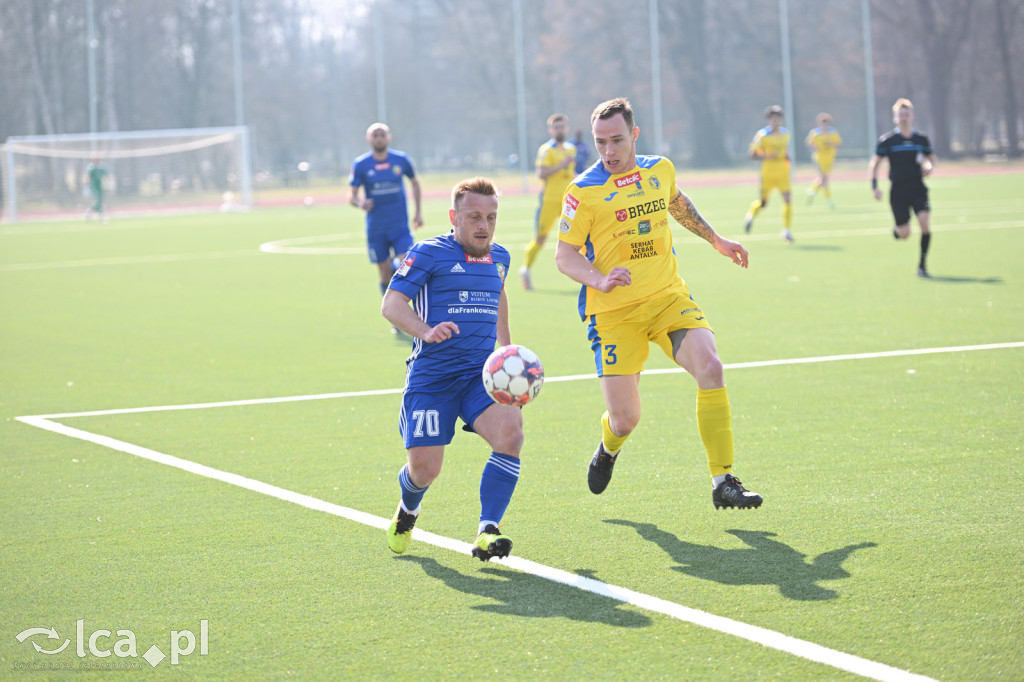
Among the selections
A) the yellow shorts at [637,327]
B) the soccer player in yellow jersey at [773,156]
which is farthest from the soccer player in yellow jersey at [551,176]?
the yellow shorts at [637,327]

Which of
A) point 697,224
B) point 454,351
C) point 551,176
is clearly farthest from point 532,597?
point 551,176

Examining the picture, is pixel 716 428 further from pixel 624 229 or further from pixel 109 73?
pixel 109 73

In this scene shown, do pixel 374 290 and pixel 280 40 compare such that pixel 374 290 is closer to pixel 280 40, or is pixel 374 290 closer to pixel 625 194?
pixel 625 194

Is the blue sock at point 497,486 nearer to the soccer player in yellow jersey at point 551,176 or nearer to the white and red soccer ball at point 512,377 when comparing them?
the white and red soccer ball at point 512,377

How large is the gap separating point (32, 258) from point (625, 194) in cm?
2309

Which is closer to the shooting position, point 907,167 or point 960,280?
point 960,280

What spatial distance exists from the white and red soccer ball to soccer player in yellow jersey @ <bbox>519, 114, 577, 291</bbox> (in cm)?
1181

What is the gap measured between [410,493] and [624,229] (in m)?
1.90

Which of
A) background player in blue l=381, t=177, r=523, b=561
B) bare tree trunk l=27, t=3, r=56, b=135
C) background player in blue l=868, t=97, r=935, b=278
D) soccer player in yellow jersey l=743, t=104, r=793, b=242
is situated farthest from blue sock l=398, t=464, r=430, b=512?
bare tree trunk l=27, t=3, r=56, b=135

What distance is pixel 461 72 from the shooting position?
61844 millimetres

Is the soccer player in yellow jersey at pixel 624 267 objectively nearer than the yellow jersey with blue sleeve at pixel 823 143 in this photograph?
Yes

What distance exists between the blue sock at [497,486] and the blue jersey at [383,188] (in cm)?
898

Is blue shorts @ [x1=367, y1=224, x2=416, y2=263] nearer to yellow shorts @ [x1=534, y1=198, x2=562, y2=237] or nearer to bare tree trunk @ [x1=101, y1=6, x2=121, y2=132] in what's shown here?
yellow shorts @ [x1=534, y1=198, x2=562, y2=237]

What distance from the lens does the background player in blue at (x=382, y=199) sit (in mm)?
14258
